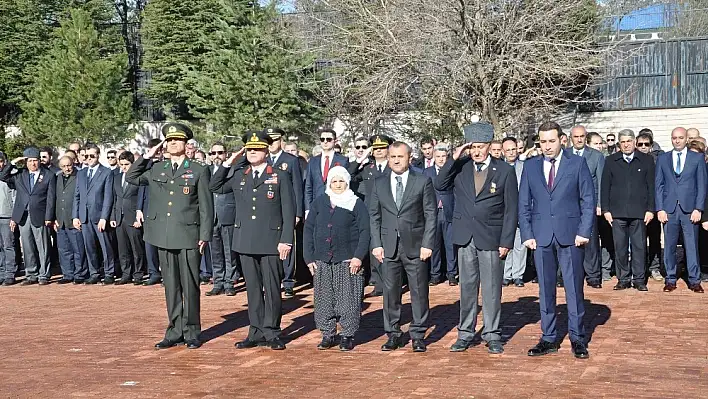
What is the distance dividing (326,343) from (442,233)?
5199 millimetres

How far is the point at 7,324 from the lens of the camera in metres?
11.0

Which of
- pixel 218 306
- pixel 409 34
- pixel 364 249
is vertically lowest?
pixel 218 306

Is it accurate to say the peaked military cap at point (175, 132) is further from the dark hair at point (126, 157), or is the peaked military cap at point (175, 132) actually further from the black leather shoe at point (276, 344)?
the dark hair at point (126, 157)

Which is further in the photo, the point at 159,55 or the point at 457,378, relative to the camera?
the point at 159,55

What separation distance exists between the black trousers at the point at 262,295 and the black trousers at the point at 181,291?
1.75 feet

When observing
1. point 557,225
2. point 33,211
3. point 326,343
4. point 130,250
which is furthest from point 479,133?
point 33,211

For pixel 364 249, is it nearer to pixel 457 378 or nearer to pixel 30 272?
pixel 457 378

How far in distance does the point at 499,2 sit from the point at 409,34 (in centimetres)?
263

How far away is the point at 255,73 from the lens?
3098 centimetres

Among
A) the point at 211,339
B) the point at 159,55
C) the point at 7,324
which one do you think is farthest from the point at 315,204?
the point at 159,55

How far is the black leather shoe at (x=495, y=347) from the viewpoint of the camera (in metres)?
8.46

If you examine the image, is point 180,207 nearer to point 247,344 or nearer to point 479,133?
point 247,344

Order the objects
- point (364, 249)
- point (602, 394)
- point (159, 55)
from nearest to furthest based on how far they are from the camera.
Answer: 1. point (602, 394)
2. point (364, 249)
3. point (159, 55)

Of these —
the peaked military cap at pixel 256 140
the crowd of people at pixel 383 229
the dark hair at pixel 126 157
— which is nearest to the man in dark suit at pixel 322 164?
the crowd of people at pixel 383 229
